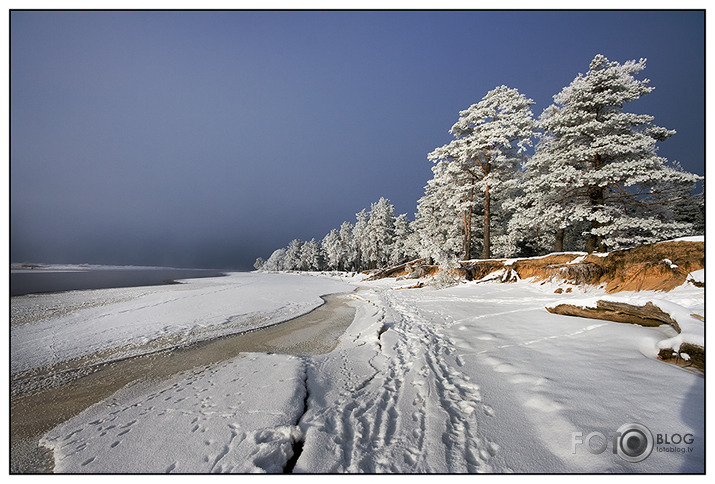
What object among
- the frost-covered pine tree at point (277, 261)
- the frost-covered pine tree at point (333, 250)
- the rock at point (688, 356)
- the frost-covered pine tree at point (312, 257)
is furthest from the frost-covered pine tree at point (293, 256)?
the rock at point (688, 356)

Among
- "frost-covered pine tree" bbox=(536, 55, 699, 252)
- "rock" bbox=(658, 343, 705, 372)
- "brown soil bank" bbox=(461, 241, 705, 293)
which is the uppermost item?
"frost-covered pine tree" bbox=(536, 55, 699, 252)

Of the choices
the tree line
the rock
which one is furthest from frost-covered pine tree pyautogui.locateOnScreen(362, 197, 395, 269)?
the rock

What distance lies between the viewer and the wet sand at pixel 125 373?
226 centimetres

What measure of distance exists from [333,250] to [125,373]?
1957 inches

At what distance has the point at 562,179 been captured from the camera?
5.24m

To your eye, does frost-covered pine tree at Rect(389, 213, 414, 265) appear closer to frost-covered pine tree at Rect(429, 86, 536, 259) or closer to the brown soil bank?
frost-covered pine tree at Rect(429, 86, 536, 259)

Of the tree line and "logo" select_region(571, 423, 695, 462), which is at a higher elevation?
the tree line

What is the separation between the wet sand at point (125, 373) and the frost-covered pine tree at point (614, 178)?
17.9 feet

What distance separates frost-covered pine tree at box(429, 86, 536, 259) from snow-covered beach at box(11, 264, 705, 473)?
39.6 feet

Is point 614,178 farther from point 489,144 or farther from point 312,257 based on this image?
point 312,257

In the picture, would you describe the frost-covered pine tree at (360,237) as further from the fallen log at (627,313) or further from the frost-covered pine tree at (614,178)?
the fallen log at (627,313)

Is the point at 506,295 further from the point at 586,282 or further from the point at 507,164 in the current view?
the point at 507,164

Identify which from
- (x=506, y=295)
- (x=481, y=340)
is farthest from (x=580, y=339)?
(x=506, y=295)

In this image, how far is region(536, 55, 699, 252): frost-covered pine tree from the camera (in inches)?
134
